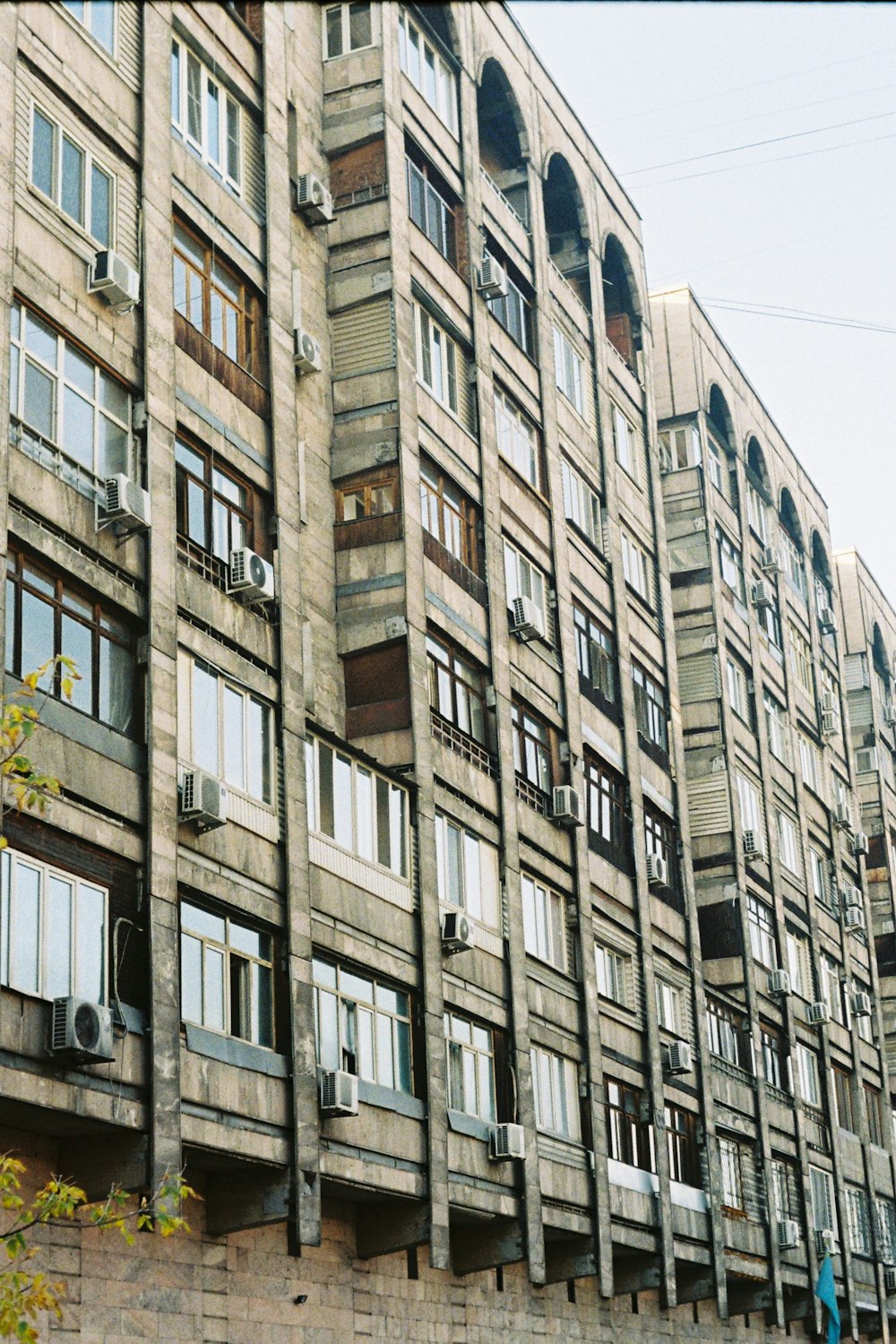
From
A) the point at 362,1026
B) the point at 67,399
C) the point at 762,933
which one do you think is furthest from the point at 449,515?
the point at 762,933

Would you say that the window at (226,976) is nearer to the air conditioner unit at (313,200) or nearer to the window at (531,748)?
the window at (531,748)

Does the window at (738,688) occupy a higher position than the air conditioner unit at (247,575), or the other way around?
the window at (738,688)

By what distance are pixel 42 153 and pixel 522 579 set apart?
15270 millimetres

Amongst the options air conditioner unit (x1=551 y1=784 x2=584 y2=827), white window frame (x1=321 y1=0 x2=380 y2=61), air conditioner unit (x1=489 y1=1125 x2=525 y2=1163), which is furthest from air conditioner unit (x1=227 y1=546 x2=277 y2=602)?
white window frame (x1=321 y1=0 x2=380 y2=61)

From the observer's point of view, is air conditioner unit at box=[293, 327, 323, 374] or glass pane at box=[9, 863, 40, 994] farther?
air conditioner unit at box=[293, 327, 323, 374]

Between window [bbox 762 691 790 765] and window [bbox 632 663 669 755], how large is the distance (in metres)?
9.23

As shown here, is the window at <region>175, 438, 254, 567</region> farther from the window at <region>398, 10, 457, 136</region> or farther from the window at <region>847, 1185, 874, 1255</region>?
the window at <region>847, 1185, 874, 1255</region>

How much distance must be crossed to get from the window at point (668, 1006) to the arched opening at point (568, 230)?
16193 mm

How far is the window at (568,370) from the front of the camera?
131ft

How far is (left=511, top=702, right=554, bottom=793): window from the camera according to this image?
33.2m

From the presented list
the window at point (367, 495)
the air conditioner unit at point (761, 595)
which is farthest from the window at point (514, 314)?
the air conditioner unit at point (761, 595)

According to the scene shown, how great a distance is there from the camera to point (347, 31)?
33219 mm

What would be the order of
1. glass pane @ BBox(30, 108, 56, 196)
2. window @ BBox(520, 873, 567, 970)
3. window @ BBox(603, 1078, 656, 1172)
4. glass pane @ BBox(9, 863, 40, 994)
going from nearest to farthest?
glass pane @ BBox(9, 863, 40, 994) → glass pane @ BBox(30, 108, 56, 196) → window @ BBox(520, 873, 567, 970) → window @ BBox(603, 1078, 656, 1172)

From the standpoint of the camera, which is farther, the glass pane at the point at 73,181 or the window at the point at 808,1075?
the window at the point at 808,1075
